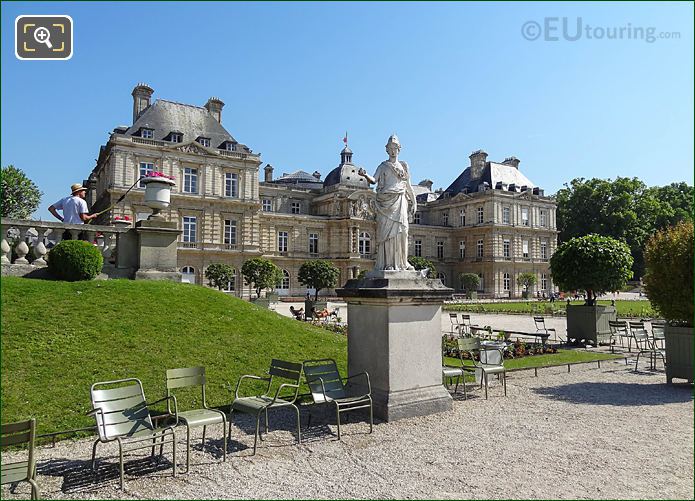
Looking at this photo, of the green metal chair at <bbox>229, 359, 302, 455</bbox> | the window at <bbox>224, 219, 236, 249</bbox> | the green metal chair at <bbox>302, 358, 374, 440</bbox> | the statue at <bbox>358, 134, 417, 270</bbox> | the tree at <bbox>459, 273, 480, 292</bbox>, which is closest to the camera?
the green metal chair at <bbox>229, 359, 302, 455</bbox>

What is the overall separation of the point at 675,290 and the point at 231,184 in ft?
117

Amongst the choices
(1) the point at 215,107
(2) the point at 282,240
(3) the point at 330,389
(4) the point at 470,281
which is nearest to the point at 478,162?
(4) the point at 470,281

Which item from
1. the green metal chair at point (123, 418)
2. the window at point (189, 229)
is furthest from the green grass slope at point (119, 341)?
the window at point (189, 229)

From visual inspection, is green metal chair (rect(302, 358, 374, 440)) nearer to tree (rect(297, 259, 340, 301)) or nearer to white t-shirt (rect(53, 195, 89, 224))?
white t-shirt (rect(53, 195, 89, 224))

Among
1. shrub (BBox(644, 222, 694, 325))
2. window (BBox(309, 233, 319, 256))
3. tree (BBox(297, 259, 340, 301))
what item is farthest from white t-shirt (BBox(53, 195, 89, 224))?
window (BBox(309, 233, 319, 256))

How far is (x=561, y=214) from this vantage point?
65.1 m

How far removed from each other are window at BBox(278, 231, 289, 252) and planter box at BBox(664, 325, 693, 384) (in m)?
42.7

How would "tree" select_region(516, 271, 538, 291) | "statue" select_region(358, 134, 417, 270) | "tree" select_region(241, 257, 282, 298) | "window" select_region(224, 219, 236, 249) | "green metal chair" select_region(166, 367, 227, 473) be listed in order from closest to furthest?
"green metal chair" select_region(166, 367, 227, 473)
"statue" select_region(358, 134, 417, 270)
"tree" select_region(241, 257, 282, 298)
"window" select_region(224, 219, 236, 249)
"tree" select_region(516, 271, 538, 291)

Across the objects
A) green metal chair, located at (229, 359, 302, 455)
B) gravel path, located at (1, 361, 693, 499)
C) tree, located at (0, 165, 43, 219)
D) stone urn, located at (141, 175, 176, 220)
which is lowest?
gravel path, located at (1, 361, 693, 499)

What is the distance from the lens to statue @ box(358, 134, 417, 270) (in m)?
7.11

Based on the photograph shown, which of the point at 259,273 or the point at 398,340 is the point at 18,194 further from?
the point at 398,340

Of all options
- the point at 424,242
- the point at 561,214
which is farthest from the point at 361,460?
the point at 561,214

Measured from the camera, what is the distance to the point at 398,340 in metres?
6.73

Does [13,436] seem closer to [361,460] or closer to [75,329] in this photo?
[361,460]
